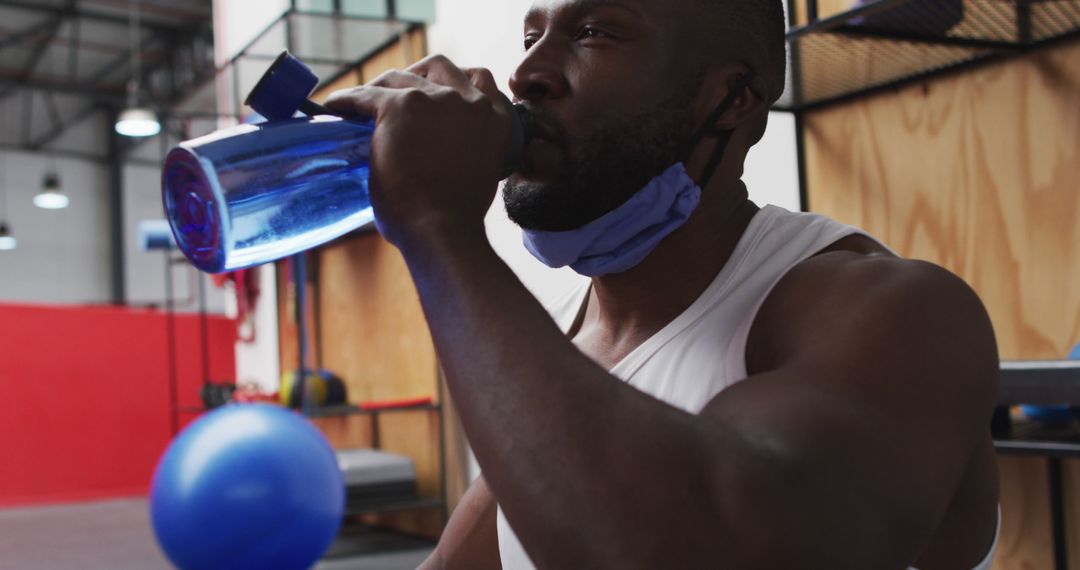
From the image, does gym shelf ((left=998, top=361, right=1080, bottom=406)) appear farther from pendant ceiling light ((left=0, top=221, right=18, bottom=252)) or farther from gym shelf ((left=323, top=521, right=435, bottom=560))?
pendant ceiling light ((left=0, top=221, right=18, bottom=252))

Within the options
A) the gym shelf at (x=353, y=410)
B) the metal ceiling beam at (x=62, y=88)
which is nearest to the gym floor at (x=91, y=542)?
the gym shelf at (x=353, y=410)

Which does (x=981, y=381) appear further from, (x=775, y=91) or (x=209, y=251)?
(x=209, y=251)

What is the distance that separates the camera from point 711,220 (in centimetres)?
90

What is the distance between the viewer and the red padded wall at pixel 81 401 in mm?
6898

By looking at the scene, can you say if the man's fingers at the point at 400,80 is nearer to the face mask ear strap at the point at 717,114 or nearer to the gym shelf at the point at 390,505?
the face mask ear strap at the point at 717,114

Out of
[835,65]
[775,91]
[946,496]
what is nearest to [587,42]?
[775,91]

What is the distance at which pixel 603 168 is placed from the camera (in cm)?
79

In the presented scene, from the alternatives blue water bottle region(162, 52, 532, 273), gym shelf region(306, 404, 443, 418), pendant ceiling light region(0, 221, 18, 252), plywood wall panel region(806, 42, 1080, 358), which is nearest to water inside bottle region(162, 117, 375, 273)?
blue water bottle region(162, 52, 532, 273)

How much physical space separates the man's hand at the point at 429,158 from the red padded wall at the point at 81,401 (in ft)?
23.7

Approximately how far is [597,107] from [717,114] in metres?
0.13

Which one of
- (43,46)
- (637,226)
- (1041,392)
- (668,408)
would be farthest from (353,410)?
(43,46)

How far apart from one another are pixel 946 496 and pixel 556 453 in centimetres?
27

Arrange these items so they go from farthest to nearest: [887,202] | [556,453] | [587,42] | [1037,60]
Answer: [887,202]
[1037,60]
[587,42]
[556,453]

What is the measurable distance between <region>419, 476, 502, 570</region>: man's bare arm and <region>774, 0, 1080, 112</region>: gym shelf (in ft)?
3.00
